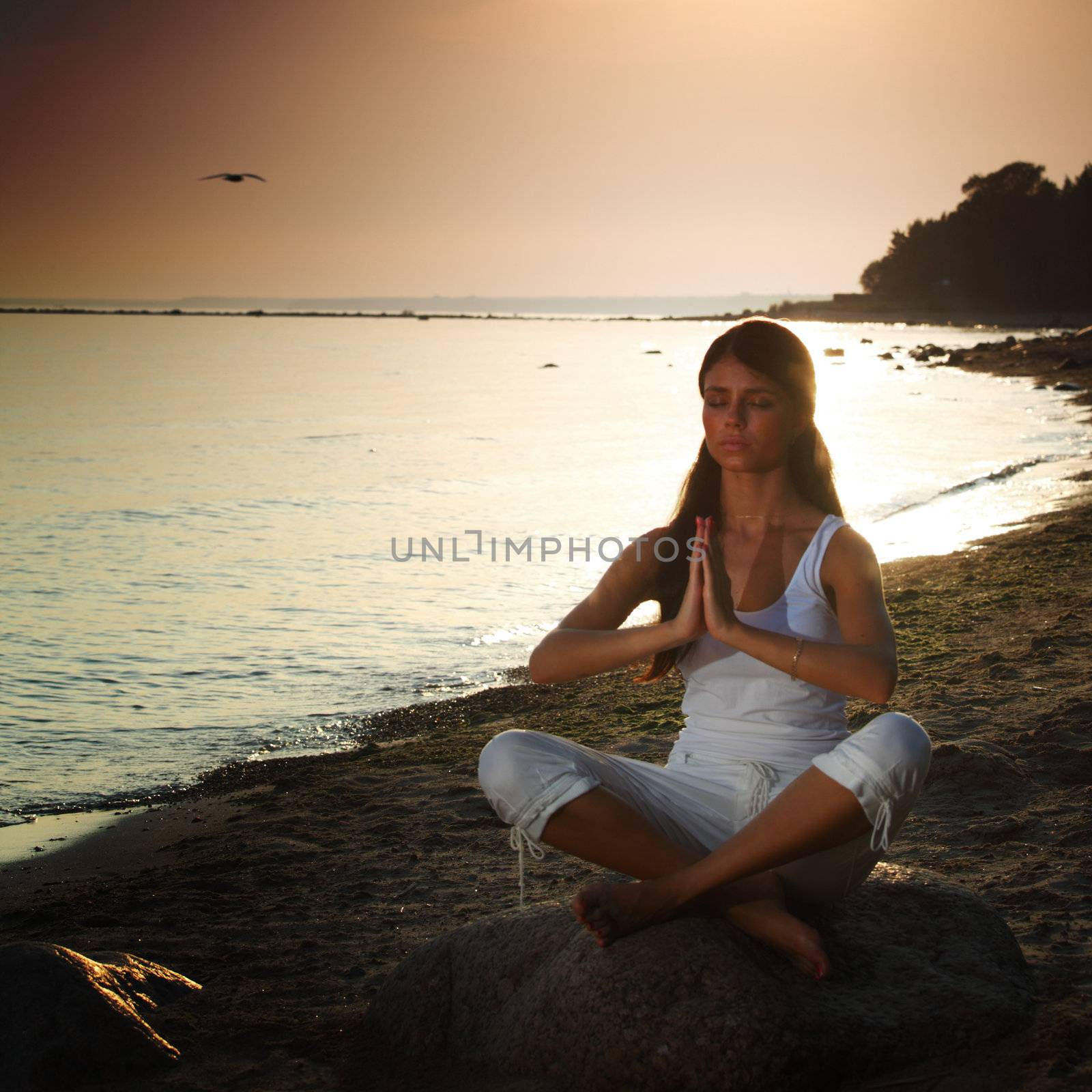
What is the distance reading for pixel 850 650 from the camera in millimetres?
3158

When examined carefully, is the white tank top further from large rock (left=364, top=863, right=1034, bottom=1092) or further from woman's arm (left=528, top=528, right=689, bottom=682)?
large rock (left=364, top=863, right=1034, bottom=1092)

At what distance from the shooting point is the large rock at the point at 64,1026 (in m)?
3.21

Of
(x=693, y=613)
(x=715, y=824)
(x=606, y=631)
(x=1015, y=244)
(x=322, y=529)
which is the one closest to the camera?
(x=693, y=613)

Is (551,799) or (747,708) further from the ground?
(747,708)

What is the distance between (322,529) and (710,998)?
537 inches

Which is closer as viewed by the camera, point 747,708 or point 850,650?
point 850,650

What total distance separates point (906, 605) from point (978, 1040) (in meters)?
6.35

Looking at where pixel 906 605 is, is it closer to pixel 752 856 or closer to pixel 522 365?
pixel 752 856

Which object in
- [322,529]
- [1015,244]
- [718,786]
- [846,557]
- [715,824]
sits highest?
[1015,244]

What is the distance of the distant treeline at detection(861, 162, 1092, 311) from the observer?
108 m

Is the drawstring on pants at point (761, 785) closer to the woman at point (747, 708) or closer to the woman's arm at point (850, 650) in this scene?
the woman at point (747, 708)

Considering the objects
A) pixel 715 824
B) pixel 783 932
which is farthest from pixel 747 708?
pixel 783 932

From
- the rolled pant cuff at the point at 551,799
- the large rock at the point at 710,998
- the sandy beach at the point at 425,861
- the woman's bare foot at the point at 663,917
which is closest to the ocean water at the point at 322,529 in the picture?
the sandy beach at the point at 425,861

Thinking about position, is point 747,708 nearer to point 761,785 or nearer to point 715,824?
point 761,785
